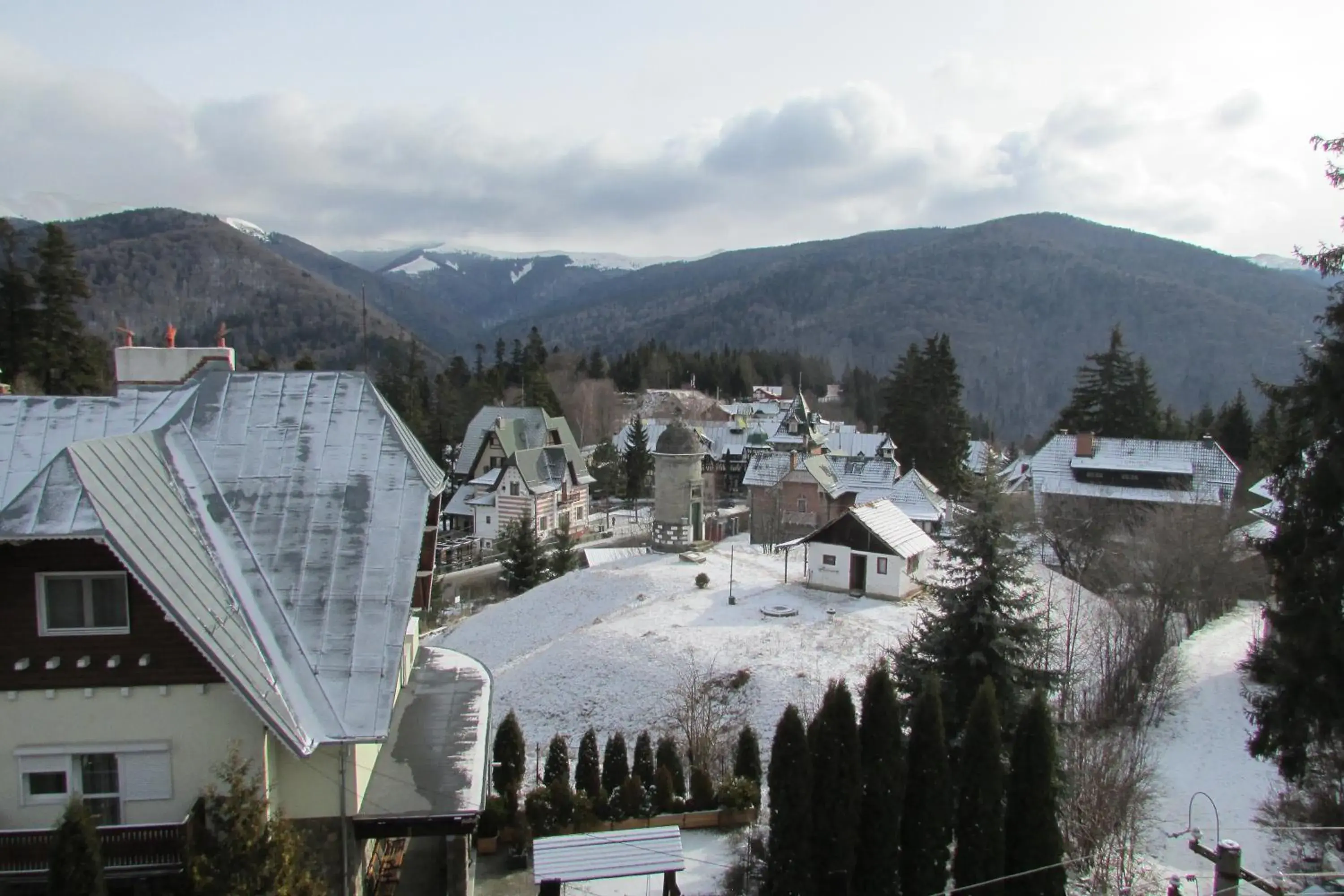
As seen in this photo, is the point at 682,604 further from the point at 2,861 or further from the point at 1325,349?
the point at 2,861

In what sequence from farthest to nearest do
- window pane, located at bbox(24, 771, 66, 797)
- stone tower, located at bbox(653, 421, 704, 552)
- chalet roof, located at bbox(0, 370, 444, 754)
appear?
stone tower, located at bbox(653, 421, 704, 552), window pane, located at bbox(24, 771, 66, 797), chalet roof, located at bbox(0, 370, 444, 754)

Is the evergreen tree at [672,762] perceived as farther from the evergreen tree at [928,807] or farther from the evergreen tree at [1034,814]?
the evergreen tree at [1034,814]

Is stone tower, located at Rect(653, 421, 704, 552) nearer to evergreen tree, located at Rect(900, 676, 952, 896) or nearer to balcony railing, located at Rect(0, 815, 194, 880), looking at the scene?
evergreen tree, located at Rect(900, 676, 952, 896)

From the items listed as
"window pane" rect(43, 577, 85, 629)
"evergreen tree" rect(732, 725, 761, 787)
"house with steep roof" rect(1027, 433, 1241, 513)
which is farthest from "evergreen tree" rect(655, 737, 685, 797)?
"house with steep roof" rect(1027, 433, 1241, 513)

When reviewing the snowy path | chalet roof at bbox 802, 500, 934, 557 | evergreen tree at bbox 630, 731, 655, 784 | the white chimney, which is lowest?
the snowy path

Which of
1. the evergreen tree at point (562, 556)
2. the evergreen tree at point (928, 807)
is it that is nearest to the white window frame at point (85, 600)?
the evergreen tree at point (928, 807)

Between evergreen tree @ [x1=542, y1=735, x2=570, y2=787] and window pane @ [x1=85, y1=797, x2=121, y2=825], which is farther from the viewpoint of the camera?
evergreen tree @ [x1=542, y1=735, x2=570, y2=787]

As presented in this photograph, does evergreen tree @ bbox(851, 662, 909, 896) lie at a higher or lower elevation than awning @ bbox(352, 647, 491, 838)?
lower

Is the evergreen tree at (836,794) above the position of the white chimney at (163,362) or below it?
below
